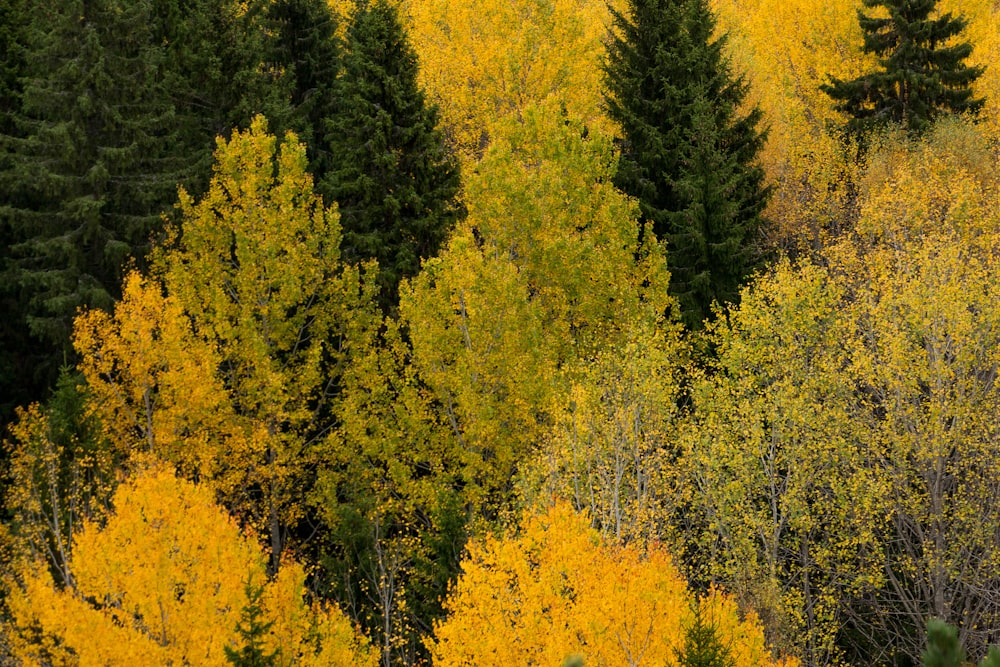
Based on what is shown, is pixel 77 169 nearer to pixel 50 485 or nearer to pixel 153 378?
pixel 153 378

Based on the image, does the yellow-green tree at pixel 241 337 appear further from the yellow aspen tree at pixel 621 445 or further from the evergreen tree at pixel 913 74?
the evergreen tree at pixel 913 74

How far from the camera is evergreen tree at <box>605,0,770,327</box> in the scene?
33750mm

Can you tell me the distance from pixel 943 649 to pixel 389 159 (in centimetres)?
3147

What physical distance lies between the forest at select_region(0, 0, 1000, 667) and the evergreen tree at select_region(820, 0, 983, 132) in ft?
0.49

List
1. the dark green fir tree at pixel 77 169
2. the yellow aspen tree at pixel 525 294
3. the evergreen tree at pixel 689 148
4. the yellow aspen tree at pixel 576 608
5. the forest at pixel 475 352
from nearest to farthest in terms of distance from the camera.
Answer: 1. the yellow aspen tree at pixel 576 608
2. the forest at pixel 475 352
3. the yellow aspen tree at pixel 525 294
4. the dark green fir tree at pixel 77 169
5. the evergreen tree at pixel 689 148

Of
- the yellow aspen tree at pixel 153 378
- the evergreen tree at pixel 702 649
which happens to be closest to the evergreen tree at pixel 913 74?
the evergreen tree at pixel 702 649

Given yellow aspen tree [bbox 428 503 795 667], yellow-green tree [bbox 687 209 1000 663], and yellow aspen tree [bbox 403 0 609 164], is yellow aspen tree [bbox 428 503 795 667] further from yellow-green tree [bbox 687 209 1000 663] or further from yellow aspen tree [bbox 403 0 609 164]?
yellow aspen tree [bbox 403 0 609 164]

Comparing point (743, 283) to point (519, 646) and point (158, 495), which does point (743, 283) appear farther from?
point (158, 495)

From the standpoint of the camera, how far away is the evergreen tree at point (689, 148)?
33.8 m

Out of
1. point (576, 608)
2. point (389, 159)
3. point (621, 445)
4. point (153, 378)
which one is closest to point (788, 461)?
point (621, 445)

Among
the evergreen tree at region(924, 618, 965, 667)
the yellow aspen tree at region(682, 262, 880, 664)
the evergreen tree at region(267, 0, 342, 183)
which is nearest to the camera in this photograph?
the evergreen tree at region(924, 618, 965, 667)

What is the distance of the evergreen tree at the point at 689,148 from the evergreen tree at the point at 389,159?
6754 millimetres

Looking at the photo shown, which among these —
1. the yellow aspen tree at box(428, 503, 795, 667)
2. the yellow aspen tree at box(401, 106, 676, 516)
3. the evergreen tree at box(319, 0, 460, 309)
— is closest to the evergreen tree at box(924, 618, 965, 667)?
the yellow aspen tree at box(428, 503, 795, 667)

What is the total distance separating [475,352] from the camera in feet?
107
